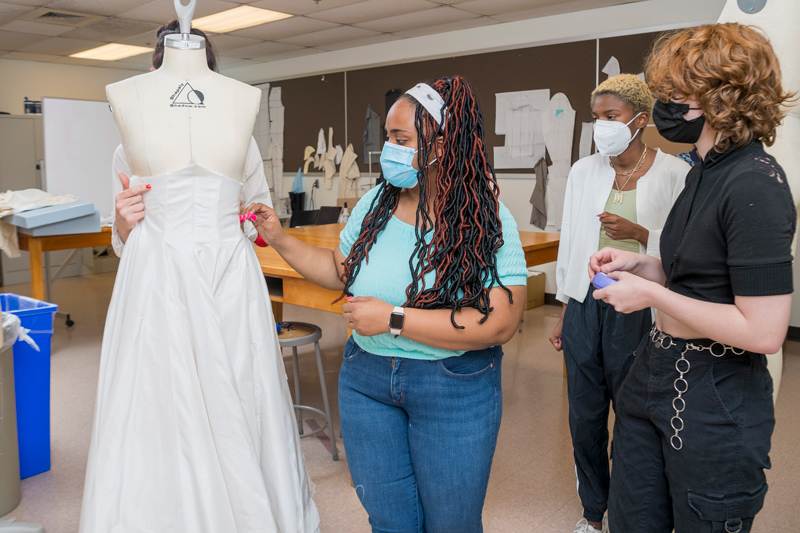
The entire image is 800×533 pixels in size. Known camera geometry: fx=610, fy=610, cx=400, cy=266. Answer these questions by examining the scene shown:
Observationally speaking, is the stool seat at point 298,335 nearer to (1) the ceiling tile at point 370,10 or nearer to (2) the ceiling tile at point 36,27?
(1) the ceiling tile at point 370,10

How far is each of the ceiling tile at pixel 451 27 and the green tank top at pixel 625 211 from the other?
449 cm

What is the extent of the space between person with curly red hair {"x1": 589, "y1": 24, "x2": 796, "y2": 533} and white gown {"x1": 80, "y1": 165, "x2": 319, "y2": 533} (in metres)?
0.97

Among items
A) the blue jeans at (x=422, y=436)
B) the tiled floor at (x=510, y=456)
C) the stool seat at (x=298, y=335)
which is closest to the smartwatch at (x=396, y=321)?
the blue jeans at (x=422, y=436)

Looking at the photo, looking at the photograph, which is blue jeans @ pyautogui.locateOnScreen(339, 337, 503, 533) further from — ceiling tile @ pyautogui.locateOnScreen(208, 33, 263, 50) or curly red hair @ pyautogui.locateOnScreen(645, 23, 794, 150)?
ceiling tile @ pyautogui.locateOnScreen(208, 33, 263, 50)

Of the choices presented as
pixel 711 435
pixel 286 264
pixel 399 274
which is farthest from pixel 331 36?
pixel 711 435

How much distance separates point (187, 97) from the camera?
1704mm

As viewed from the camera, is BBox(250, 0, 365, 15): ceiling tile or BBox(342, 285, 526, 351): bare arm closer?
BBox(342, 285, 526, 351): bare arm

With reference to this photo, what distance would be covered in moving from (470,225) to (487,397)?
1.27ft

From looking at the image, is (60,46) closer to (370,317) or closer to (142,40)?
(142,40)

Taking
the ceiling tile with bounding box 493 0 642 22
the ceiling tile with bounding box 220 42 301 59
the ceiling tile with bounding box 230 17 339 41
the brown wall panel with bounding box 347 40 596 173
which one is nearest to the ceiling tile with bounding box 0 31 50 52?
the ceiling tile with bounding box 220 42 301 59

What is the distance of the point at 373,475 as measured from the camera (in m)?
1.38

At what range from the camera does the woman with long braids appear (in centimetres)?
132

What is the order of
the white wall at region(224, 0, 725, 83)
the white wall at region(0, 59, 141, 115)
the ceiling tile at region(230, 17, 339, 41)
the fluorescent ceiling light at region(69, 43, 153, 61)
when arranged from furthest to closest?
the white wall at region(0, 59, 141, 115), the fluorescent ceiling light at region(69, 43, 153, 61), the ceiling tile at region(230, 17, 339, 41), the white wall at region(224, 0, 725, 83)

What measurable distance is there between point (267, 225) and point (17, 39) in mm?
7561
